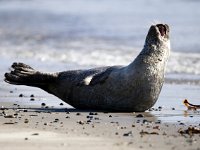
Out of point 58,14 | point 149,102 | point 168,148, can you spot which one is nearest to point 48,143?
point 168,148

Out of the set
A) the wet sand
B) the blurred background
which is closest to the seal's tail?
the wet sand

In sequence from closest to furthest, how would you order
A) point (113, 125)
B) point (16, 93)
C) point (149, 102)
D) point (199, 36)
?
point (113, 125) → point (149, 102) → point (16, 93) → point (199, 36)

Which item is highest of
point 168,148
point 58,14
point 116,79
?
point 58,14

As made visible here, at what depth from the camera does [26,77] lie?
10.0m

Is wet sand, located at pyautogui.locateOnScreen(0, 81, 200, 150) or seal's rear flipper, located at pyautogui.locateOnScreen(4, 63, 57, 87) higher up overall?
seal's rear flipper, located at pyautogui.locateOnScreen(4, 63, 57, 87)

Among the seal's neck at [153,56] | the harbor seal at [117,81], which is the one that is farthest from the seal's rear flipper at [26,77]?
the seal's neck at [153,56]

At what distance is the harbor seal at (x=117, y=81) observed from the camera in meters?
9.35

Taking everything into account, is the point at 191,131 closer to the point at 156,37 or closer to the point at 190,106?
the point at 190,106

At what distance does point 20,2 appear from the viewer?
127 ft

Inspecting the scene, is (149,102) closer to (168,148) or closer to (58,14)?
(168,148)

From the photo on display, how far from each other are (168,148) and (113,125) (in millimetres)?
1486

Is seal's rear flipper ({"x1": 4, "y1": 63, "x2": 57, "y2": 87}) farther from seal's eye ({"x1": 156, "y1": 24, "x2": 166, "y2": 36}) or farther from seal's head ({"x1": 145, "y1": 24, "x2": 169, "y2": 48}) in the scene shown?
seal's eye ({"x1": 156, "y1": 24, "x2": 166, "y2": 36})

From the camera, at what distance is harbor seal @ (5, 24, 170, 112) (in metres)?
9.35

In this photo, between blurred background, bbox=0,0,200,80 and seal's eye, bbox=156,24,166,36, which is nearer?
seal's eye, bbox=156,24,166,36
